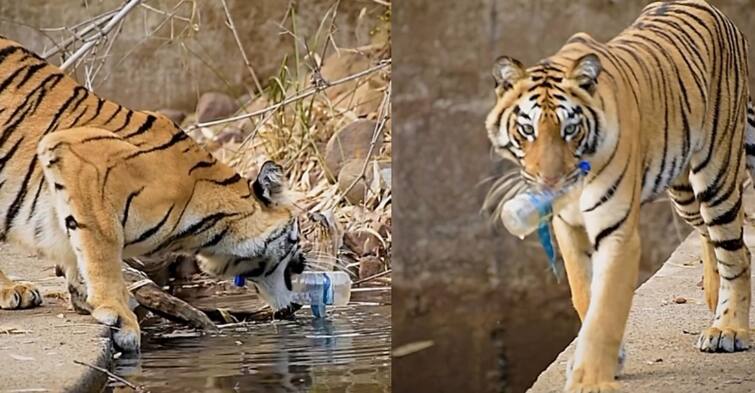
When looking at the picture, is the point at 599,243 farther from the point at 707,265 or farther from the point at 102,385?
the point at 102,385

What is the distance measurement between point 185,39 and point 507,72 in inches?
87.1

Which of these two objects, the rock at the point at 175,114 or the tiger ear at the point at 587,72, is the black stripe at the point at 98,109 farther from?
the tiger ear at the point at 587,72

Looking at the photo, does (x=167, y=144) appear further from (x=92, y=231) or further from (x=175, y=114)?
(x=175, y=114)

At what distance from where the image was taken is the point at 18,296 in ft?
9.87

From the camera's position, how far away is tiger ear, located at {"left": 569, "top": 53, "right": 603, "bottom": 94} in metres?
2.15

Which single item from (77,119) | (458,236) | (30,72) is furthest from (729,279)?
(30,72)

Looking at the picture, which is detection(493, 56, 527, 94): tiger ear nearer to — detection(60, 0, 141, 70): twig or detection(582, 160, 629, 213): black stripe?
detection(582, 160, 629, 213): black stripe

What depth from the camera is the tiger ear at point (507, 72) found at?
2188 millimetres

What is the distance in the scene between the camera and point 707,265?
2676 millimetres

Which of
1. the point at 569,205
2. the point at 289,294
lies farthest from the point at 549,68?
the point at 289,294

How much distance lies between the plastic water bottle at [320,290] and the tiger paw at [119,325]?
1.70ft

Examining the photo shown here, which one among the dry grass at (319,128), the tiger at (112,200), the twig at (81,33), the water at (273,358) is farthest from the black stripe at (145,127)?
the dry grass at (319,128)

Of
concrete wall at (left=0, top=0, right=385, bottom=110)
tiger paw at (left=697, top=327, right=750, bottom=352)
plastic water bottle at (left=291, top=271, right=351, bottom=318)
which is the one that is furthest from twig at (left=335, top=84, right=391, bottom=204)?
tiger paw at (left=697, top=327, right=750, bottom=352)

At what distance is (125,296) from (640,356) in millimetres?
1120
